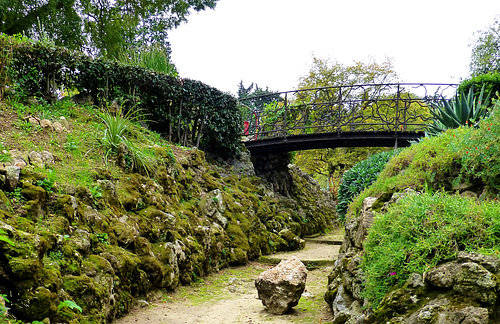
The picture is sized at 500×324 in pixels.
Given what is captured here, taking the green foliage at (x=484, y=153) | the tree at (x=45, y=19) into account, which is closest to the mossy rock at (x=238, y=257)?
the green foliage at (x=484, y=153)

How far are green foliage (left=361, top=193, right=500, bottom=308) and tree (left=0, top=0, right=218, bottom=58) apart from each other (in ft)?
37.5

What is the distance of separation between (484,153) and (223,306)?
4.23m

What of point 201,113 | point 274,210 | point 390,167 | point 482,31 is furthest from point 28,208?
point 482,31

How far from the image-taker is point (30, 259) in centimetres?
321

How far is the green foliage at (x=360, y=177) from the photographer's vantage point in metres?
7.72

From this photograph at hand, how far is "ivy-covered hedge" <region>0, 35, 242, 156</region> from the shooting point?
7.36 m

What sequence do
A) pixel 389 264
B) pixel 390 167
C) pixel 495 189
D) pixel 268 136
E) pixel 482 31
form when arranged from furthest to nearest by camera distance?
pixel 482 31 → pixel 268 136 → pixel 390 167 → pixel 495 189 → pixel 389 264

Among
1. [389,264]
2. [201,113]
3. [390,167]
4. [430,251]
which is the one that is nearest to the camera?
[430,251]

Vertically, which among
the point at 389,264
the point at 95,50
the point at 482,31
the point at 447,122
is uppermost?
the point at 482,31

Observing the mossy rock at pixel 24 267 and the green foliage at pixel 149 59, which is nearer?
the mossy rock at pixel 24 267

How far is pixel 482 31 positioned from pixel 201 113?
72.9ft

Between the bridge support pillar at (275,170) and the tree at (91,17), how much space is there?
21.8 feet

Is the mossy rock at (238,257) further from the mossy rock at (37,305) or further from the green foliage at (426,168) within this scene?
the mossy rock at (37,305)

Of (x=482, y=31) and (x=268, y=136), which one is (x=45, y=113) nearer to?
(x=268, y=136)
